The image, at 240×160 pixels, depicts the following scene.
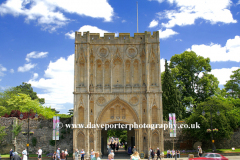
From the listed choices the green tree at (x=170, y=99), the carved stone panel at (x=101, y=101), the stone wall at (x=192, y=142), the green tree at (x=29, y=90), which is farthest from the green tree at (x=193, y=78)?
the green tree at (x=29, y=90)

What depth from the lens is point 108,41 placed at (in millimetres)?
32594

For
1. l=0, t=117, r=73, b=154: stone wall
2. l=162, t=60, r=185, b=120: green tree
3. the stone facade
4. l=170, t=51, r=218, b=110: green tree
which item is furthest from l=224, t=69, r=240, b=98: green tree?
l=0, t=117, r=73, b=154: stone wall

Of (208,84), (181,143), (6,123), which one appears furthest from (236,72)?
(6,123)

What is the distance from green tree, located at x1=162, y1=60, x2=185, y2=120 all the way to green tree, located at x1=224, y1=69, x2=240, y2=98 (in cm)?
1115

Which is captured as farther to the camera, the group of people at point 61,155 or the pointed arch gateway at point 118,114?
the pointed arch gateway at point 118,114

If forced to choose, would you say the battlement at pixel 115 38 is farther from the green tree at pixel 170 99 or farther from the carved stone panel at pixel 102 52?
the green tree at pixel 170 99

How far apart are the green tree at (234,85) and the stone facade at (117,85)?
2267 centimetres

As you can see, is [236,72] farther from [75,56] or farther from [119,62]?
[75,56]

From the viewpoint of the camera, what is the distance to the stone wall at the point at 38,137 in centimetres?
3469

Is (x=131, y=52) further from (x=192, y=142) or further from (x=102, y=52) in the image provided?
(x=192, y=142)

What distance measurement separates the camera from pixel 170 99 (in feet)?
138

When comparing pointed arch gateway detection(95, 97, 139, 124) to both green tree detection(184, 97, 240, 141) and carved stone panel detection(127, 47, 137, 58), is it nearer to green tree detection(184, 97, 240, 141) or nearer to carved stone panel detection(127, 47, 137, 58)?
carved stone panel detection(127, 47, 137, 58)

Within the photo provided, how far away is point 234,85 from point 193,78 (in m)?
7.92

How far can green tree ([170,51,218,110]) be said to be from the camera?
148ft
